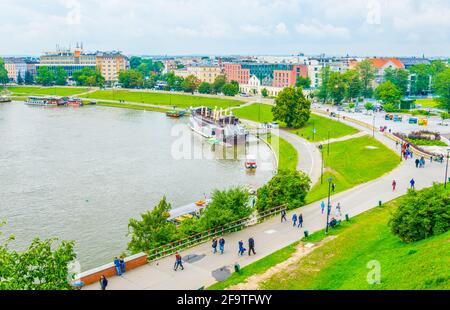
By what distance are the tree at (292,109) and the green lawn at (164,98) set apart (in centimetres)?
3565

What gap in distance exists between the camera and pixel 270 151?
221 ft

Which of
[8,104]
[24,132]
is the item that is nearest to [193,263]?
[24,132]

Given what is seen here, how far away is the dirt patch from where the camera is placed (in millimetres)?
20969

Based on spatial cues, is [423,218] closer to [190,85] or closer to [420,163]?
[420,163]

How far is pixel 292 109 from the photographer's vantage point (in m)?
79.9

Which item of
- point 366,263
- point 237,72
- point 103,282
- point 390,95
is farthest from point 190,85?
point 103,282

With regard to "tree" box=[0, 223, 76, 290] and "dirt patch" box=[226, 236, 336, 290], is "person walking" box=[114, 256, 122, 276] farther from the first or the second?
"dirt patch" box=[226, 236, 336, 290]

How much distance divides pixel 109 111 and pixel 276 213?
92.5 m

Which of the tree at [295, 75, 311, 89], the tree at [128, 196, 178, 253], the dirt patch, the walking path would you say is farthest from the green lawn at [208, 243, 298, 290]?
the tree at [295, 75, 311, 89]

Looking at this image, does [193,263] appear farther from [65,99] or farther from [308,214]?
[65,99]

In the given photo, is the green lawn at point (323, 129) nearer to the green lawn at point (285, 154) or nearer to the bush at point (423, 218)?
the green lawn at point (285, 154)

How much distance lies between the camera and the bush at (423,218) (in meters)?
23.5

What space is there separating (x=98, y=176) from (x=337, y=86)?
63730 mm

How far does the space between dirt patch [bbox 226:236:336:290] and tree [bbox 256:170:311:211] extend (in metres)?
6.59
